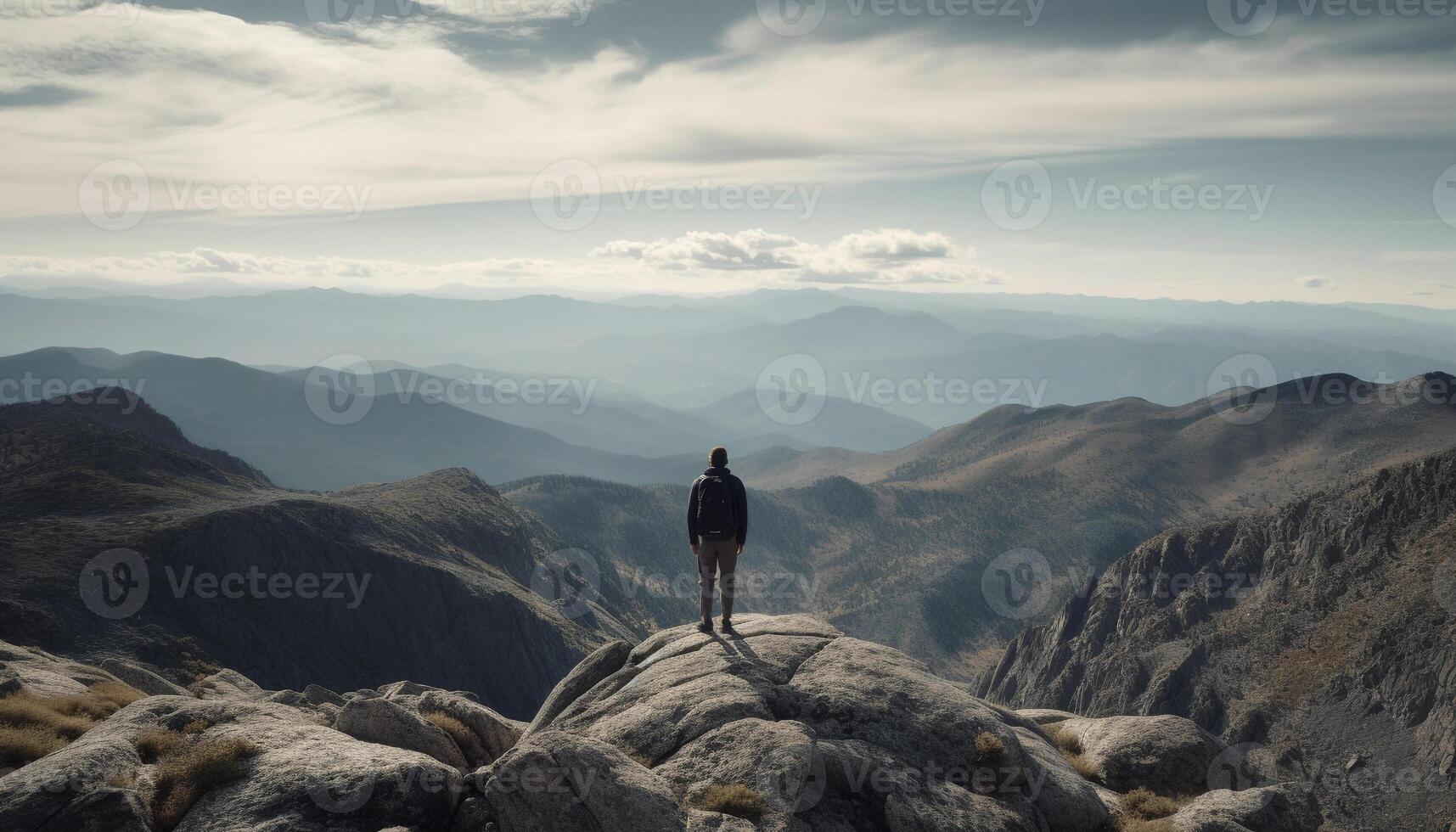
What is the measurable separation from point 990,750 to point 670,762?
24.1 feet

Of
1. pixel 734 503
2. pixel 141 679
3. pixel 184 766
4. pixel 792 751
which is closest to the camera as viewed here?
pixel 184 766

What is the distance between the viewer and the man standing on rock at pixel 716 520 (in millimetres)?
22594

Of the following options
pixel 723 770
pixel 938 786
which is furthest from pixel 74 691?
pixel 938 786

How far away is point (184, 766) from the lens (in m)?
13.9

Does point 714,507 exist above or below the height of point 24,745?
above

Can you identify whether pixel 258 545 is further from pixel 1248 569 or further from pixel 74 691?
pixel 1248 569

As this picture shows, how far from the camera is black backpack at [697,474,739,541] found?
22.6 m

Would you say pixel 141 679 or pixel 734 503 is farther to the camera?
pixel 141 679

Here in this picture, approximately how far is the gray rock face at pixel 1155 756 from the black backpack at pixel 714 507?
41.0 ft

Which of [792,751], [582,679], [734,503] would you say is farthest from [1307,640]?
[792,751]
